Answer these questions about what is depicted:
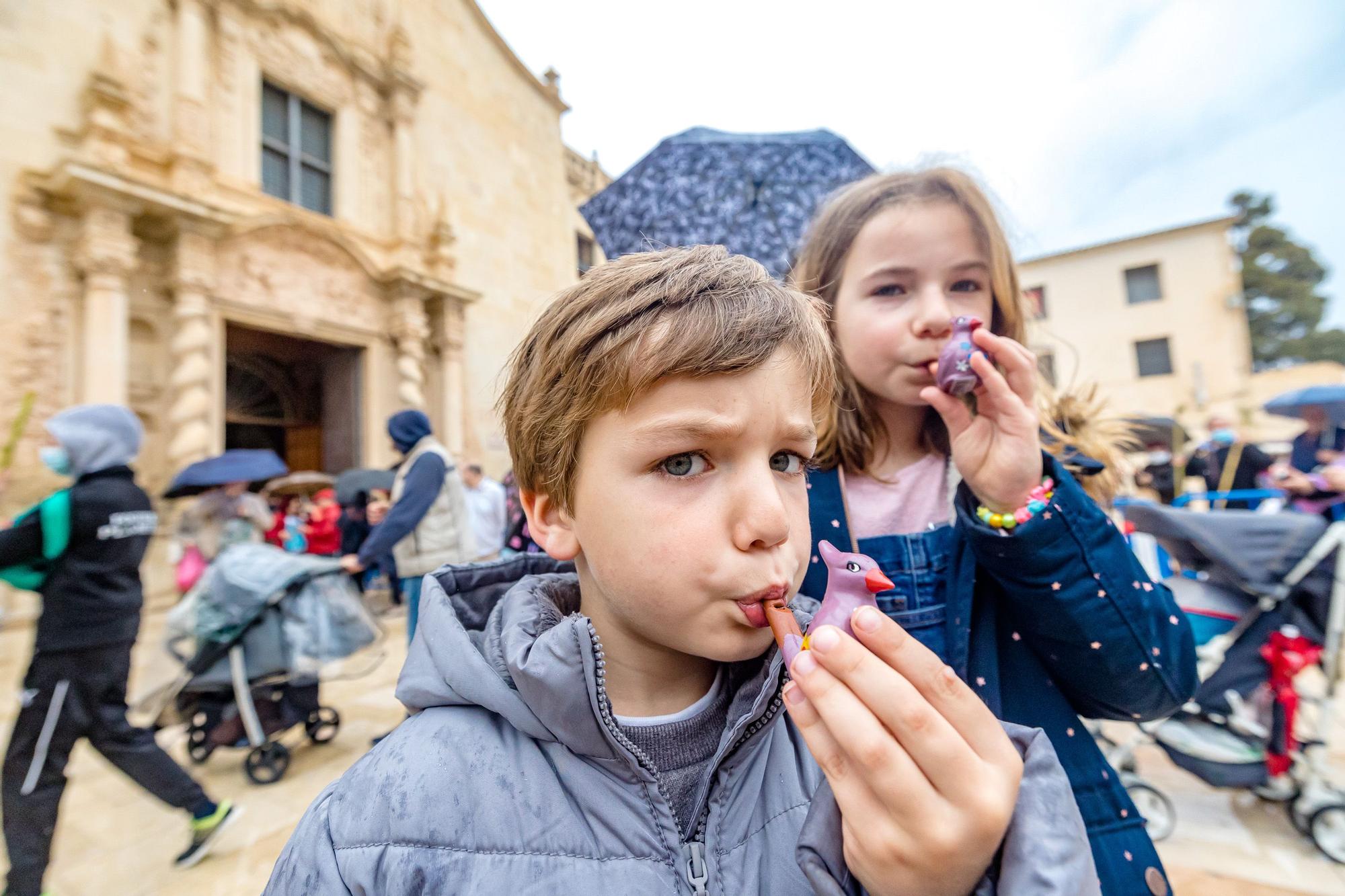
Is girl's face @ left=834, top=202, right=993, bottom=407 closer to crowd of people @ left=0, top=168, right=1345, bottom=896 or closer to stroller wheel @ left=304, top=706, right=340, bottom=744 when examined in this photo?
crowd of people @ left=0, top=168, right=1345, bottom=896

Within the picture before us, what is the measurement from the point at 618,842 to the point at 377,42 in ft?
40.2

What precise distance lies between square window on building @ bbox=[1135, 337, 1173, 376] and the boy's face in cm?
2470

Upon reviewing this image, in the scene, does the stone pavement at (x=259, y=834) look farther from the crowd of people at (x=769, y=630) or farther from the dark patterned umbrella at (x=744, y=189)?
the dark patterned umbrella at (x=744, y=189)

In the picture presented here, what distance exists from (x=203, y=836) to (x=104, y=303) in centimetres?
629

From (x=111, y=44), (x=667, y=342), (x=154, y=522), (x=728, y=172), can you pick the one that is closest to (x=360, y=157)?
(x=111, y=44)

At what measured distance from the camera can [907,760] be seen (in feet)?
1.92

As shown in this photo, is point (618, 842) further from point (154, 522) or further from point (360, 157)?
point (360, 157)

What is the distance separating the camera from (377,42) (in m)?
9.64

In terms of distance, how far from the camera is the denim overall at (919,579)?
1100mm

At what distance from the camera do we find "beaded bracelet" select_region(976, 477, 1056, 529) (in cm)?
96

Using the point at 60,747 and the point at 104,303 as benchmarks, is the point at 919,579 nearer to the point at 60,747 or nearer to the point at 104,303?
the point at 60,747

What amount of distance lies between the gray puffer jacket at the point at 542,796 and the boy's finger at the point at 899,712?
0.16 m

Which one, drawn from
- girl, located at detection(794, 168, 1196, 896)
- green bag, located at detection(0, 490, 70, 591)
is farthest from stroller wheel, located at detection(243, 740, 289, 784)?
girl, located at detection(794, 168, 1196, 896)

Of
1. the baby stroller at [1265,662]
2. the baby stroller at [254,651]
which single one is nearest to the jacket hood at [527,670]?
the baby stroller at [1265,662]
